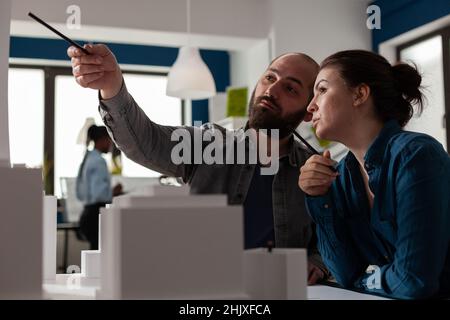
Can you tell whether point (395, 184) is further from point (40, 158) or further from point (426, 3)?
point (40, 158)

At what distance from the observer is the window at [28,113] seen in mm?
5832

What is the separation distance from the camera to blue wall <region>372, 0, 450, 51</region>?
4.63 m

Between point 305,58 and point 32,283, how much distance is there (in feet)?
4.24

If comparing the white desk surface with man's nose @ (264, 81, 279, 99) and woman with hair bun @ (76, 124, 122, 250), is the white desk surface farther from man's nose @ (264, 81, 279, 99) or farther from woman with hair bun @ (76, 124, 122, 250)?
woman with hair bun @ (76, 124, 122, 250)

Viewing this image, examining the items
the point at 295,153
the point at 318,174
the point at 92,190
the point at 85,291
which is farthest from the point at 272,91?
the point at 92,190

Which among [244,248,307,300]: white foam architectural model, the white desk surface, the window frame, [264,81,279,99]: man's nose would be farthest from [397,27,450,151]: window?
[244,248,307,300]: white foam architectural model

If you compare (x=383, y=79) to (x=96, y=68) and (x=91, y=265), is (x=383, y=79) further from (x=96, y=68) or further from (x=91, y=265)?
(x=91, y=265)

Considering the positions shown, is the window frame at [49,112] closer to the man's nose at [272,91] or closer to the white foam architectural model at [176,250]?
the man's nose at [272,91]

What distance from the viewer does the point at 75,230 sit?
535 cm

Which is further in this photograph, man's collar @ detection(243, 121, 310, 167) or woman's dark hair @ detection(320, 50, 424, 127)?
man's collar @ detection(243, 121, 310, 167)

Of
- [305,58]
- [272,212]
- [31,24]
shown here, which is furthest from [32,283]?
[31,24]

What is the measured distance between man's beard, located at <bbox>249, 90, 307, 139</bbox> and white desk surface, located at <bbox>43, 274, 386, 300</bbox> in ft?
2.37

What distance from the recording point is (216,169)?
1.87m

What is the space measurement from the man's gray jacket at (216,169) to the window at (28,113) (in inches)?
168
